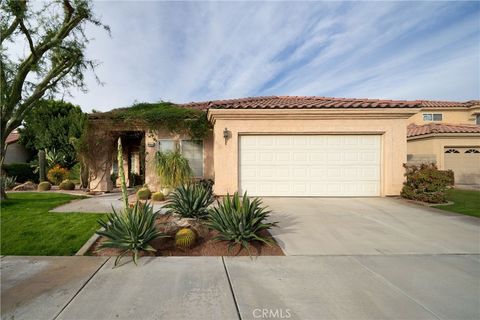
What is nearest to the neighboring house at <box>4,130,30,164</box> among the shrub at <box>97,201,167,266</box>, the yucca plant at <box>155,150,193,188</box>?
the yucca plant at <box>155,150,193,188</box>

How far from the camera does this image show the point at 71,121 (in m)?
19.5

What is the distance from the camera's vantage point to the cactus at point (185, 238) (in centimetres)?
440

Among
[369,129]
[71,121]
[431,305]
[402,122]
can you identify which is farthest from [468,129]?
[71,121]

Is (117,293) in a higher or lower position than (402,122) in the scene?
lower

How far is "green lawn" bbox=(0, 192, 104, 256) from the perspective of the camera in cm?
444

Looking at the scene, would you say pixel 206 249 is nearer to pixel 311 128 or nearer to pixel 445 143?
pixel 311 128

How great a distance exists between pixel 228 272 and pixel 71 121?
70.8 feet

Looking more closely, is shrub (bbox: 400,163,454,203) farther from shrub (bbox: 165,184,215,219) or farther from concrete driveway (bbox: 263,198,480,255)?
shrub (bbox: 165,184,215,219)

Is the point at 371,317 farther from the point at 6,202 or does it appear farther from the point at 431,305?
the point at 6,202

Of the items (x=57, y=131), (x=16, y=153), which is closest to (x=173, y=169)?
(x=57, y=131)

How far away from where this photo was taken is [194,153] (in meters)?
11.2

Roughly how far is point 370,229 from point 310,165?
13.6 ft

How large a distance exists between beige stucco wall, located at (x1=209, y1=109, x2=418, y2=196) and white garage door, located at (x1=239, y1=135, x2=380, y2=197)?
284 mm

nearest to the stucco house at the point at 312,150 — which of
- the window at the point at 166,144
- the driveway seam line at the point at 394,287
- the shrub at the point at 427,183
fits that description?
the shrub at the point at 427,183
